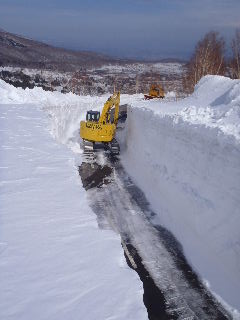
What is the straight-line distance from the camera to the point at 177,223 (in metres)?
11.5

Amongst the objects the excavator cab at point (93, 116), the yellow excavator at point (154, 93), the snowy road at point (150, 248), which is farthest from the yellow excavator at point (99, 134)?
the yellow excavator at point (154, 93)

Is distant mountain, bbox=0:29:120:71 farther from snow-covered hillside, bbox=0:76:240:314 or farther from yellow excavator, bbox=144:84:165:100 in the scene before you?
snow-covered hillside, bbox=0:76:240:314

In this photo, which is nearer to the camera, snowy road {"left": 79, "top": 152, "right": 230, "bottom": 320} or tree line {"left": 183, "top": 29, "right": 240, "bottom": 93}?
snowy road {"left": 79, "top": 152, "right": 230, "bottom": 320}

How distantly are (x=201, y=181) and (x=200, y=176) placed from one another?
188 millimetres

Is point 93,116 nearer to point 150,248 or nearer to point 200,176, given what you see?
point 200,176

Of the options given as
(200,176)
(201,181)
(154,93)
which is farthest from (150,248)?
→ (154,93)

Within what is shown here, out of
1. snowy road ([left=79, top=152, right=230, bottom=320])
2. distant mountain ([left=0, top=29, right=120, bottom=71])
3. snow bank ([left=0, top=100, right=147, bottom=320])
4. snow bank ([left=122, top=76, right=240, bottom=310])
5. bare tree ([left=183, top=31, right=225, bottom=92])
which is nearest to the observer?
snow bank ([left=0, top=100, right=147, bottom=320])

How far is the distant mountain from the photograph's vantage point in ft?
314

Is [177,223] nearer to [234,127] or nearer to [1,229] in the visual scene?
[234,127]

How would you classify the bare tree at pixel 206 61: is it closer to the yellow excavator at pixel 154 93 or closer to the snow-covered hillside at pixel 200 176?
the yellow excavator at pixel 154 93

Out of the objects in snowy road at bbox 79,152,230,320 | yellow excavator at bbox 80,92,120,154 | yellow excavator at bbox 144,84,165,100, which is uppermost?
yellow excavator at bbox 144,84,165,100

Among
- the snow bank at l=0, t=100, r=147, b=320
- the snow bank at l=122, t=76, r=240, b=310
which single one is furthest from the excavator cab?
the snow bank at l=0, t=100, r=147, b=320

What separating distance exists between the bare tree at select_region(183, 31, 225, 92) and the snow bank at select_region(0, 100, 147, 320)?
3006 centimetres

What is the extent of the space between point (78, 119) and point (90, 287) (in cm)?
2345
